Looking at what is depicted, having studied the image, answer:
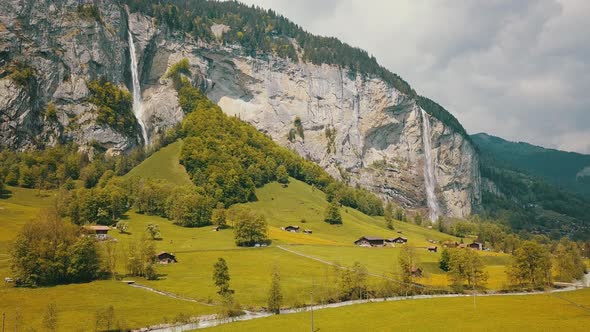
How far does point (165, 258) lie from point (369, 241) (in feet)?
206

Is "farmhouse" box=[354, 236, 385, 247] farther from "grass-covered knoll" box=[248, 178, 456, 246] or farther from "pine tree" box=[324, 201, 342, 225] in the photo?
"pine tree" box=[324, 201, 342, 225]

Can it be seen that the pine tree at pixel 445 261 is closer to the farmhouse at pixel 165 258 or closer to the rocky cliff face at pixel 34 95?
the farmhouse at pixel 165 258

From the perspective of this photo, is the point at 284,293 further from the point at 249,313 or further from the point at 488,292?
the point at 488,292

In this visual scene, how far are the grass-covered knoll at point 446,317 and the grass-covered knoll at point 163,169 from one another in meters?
116

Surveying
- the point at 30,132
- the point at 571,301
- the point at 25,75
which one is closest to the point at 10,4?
the point at 25,75

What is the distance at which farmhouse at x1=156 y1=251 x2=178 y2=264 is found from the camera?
96.7 metres

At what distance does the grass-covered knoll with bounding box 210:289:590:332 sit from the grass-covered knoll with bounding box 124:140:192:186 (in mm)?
115601

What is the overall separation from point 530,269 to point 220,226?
79.3 metres

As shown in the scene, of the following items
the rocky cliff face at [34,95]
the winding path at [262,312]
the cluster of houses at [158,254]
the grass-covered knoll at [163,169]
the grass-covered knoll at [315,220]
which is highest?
the rocky cliff face at [34,95]

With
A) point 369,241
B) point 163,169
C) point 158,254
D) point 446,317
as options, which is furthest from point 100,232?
point 446,317

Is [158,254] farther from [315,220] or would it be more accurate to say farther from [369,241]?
[315,220]

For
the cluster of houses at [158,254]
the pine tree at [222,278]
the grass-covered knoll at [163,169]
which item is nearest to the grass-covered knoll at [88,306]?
the pine tree at [222,278]

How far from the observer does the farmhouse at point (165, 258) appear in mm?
96656

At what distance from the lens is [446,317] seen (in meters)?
66.3
